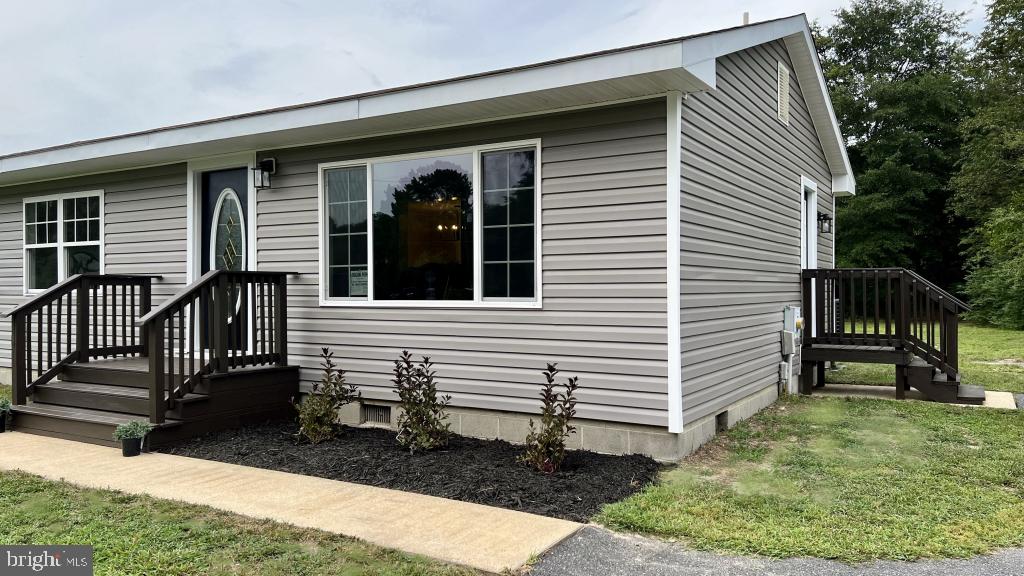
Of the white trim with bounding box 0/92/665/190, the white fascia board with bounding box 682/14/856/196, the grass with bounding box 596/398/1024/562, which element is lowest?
the grass with bounding box 596/398/1024/562

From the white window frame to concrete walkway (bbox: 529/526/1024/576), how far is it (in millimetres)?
2401

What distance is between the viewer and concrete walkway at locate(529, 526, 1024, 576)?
9.89ft

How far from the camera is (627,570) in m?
3.04

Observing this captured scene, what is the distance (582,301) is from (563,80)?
5.22 ft

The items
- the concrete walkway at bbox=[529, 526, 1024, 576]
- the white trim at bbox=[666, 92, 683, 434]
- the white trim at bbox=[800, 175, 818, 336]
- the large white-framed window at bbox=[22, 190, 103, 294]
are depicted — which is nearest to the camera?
the concrete walkway at bbox=[529, 526, 1024, 576]

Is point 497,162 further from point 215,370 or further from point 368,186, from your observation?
point 215,370

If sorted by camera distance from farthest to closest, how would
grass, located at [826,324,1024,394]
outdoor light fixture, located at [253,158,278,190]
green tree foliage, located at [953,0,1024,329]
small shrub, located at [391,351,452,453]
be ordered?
green tree foliage, located at [953,0,1024,329] < grass, located at [826,324,1024,394] < outdoor light fixture, located at [253,158,278,190] < small shrub, located at [391,351,452,453]

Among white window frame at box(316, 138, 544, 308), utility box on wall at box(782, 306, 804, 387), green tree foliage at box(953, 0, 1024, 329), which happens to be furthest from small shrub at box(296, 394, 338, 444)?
green tree foliage at box(953, 0, 1024, 329)

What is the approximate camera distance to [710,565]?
10.2 feet

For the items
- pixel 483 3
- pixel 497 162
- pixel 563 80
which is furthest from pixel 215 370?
pixel 483 3

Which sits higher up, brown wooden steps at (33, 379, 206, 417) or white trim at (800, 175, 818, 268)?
white trim at (800, 175, 818, 268)

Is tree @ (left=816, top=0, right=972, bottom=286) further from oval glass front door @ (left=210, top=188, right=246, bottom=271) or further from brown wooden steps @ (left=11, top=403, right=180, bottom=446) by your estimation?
brown wooden steps @ (left=11, top=403, right=180, bottom=446)

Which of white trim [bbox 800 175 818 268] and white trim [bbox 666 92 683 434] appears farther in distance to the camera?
white trim [bbox 800 175 818 268]

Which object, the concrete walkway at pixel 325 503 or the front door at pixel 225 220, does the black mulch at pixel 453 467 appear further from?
the front door at pixel 225 220
